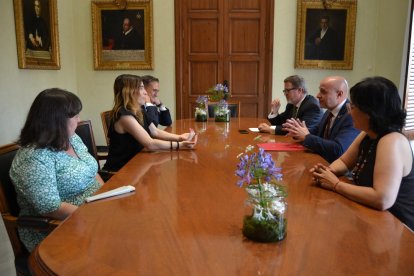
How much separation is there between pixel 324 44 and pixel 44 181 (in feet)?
16.6

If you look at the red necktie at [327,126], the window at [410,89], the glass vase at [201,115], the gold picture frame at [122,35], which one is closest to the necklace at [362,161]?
the red necktie at [327,126]

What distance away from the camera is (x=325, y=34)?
5629 mm

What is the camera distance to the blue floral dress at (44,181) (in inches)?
60.1

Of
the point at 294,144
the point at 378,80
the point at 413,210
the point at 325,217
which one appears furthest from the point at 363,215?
the point at 294,144

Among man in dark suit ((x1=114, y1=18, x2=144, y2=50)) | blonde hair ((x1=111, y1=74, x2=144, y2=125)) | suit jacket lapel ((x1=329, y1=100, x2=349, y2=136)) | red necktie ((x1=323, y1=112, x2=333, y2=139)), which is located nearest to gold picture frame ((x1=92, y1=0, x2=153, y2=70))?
man in dark suit ((x1=114, y1=18, x2=144, y2=50))

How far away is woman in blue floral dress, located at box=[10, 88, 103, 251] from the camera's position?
153cm

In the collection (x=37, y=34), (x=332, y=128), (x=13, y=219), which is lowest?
(x=13, y=219)

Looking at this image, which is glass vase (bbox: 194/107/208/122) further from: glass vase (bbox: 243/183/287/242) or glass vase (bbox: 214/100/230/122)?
glass vase (bbox: 243/183/287/242)

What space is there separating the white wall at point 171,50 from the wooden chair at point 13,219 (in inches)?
139

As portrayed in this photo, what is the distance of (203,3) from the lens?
574cm

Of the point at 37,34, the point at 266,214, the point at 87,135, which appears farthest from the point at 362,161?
the point at 37,34

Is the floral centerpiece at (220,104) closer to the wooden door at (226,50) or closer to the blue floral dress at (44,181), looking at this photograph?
the wooden door at (226,50)

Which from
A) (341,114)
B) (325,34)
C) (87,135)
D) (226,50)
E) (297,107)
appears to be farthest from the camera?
(226,50)

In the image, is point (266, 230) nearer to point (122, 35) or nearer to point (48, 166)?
point (48, 166)
